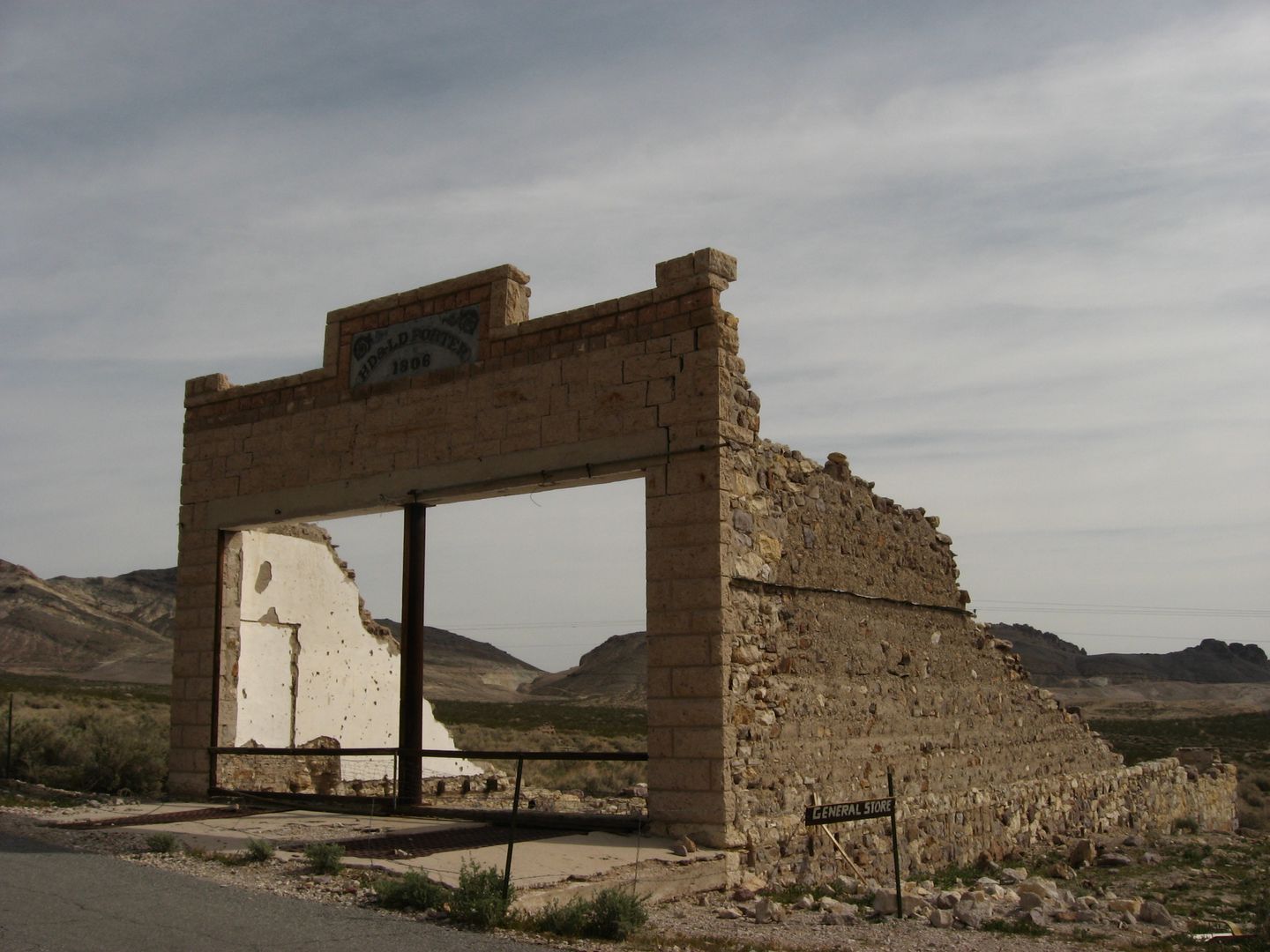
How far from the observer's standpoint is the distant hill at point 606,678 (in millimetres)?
91125

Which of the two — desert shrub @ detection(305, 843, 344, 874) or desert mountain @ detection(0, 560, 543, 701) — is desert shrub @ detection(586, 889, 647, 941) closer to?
desert shrub @ detection(305, 843, 344, 874)

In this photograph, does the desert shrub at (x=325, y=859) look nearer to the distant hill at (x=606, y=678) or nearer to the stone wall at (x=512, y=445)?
the stone wall at (x=512, y=445)

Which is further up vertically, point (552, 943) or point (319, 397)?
point (319, 397)

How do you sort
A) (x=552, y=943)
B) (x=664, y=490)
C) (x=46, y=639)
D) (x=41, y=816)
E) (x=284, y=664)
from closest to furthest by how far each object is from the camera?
(x=552, y=943) < (x=664, y=490) < (x=41, y=816) < (x=284, y=664) < (x=46, y=639)

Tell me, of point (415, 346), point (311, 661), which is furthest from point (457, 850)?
point (311, 661)

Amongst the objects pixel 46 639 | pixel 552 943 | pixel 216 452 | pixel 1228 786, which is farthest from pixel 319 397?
pixel 46 639

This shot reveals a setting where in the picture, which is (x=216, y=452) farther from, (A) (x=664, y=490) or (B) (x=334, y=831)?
(A) (x=664, y=490)

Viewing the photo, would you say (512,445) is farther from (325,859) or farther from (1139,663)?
(1139,663)

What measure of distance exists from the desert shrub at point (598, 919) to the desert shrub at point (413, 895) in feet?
2.07

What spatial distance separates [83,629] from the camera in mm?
89375

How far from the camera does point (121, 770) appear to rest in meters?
13.8

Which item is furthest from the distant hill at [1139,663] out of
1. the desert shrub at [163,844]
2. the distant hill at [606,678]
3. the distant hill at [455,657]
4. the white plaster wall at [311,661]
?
the desert shrub at [163,844]

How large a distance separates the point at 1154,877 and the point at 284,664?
32.5 feet

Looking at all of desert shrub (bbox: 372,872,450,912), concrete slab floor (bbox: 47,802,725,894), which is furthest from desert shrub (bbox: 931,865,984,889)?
desert shrub (bbox: 372,872,450,912)
